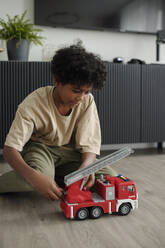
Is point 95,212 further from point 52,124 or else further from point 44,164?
point 52,124

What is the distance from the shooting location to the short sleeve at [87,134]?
1365mm

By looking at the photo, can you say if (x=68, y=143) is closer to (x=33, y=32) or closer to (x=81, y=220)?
(x=81, y=220)

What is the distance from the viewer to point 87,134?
1376mm

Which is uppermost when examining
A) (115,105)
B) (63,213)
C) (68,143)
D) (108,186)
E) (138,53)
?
(138,53)

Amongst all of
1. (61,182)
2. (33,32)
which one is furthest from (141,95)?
(61,182)

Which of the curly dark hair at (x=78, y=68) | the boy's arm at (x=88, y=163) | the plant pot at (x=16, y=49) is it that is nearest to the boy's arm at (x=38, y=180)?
the boy's arm at (x=88, y=163)

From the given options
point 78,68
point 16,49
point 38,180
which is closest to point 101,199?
point 38,180

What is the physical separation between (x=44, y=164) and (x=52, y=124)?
188mm

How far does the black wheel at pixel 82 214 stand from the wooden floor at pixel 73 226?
0.02 meters

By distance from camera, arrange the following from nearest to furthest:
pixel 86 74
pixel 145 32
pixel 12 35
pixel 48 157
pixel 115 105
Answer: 1. pixel 86 74
2. pixel 48 157
3. pixel 12 35
4. pixel 115 105
5. pixel 145 32

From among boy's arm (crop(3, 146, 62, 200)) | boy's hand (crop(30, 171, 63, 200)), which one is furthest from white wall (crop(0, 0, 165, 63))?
boy's hand (crop(30, 171, 63, 200))

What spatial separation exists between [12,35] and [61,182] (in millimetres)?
1193

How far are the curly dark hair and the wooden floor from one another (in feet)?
1.79

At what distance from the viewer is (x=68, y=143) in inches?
57.7
